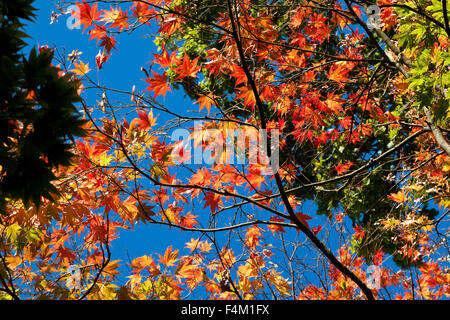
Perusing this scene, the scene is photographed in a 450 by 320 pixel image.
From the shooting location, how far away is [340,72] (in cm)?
342

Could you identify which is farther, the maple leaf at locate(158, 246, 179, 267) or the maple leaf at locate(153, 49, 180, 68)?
the maple leaf at locate(158, 246, 179, 267)

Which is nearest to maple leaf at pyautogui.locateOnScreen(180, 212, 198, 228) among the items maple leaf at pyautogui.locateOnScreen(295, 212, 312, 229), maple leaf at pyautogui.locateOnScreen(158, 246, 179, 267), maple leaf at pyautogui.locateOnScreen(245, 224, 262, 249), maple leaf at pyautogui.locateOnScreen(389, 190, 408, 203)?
maple leaf at pyautogui.locateOnScreen(158, 246, 179, 267)

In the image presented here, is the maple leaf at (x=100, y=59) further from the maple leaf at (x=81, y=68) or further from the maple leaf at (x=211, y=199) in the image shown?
the maple leaf at (x=211, y=199)

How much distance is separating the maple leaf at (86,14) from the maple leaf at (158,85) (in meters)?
0.68

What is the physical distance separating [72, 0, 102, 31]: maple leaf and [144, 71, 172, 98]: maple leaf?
68 centimetres

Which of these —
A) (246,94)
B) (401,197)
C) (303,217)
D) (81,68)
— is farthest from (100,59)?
(401,197)

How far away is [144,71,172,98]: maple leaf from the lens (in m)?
2.77

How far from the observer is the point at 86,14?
2926mm

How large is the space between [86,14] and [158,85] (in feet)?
2.68

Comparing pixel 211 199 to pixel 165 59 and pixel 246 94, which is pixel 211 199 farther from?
pixel 165 59

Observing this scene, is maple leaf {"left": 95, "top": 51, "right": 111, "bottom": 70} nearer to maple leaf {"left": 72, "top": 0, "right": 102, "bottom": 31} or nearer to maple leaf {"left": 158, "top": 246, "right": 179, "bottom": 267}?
maple leaf {"left": 72, "top": 0, "right": 102, "bottom": 31}
